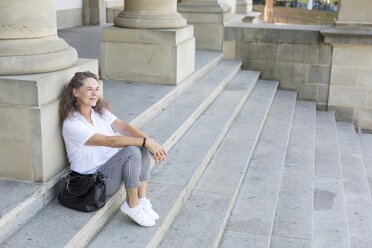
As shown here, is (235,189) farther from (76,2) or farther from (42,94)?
(76,2)

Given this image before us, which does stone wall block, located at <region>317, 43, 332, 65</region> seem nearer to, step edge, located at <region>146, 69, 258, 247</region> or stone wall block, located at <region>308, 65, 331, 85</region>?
stone wall block, located at <region>308, 65, 331, 85</region>

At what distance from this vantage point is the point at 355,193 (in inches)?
241

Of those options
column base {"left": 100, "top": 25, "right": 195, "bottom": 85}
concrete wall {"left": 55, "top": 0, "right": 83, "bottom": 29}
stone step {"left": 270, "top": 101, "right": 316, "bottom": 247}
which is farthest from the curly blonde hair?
concrete wall {"left": 55, "top": 0, "right": 83, "bottom": 29}

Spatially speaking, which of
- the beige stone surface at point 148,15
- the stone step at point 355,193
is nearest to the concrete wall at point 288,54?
the stone step at point 355,193

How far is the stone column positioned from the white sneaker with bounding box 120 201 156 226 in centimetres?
121

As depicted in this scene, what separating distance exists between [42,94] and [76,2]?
936 cm

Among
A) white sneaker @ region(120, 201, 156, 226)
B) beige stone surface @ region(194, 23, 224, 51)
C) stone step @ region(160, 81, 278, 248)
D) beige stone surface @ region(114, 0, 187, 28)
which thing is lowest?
stone step @ region(160, 81, 278, 248)

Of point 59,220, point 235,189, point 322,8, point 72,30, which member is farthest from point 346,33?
point 322,8

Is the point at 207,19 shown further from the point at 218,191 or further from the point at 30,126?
the point at 30,126

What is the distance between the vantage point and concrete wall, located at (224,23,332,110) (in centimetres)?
934

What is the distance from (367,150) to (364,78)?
62.2 inches

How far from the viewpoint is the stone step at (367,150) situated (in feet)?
23.0

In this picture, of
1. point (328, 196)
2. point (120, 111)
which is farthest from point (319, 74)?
point (120, 111)

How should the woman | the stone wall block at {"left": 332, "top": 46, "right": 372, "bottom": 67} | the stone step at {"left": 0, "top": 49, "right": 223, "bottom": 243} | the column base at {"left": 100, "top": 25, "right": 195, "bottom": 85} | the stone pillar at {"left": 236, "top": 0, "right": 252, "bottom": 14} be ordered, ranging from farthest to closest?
1. the stone pillar at {"left": 236, "top": 0, "right": 252, "bottom": 14}
2. the stone wall block at {"left": 332, "top": 46, "right": 372, "bottom": 67}
3. the column base at {"left": 100, "top": 25, "right": 195, "bottom": 85}
4. the woman
5. the stone step at {"left": 0, "top": 49, "right": 223, "bottom": 243}
